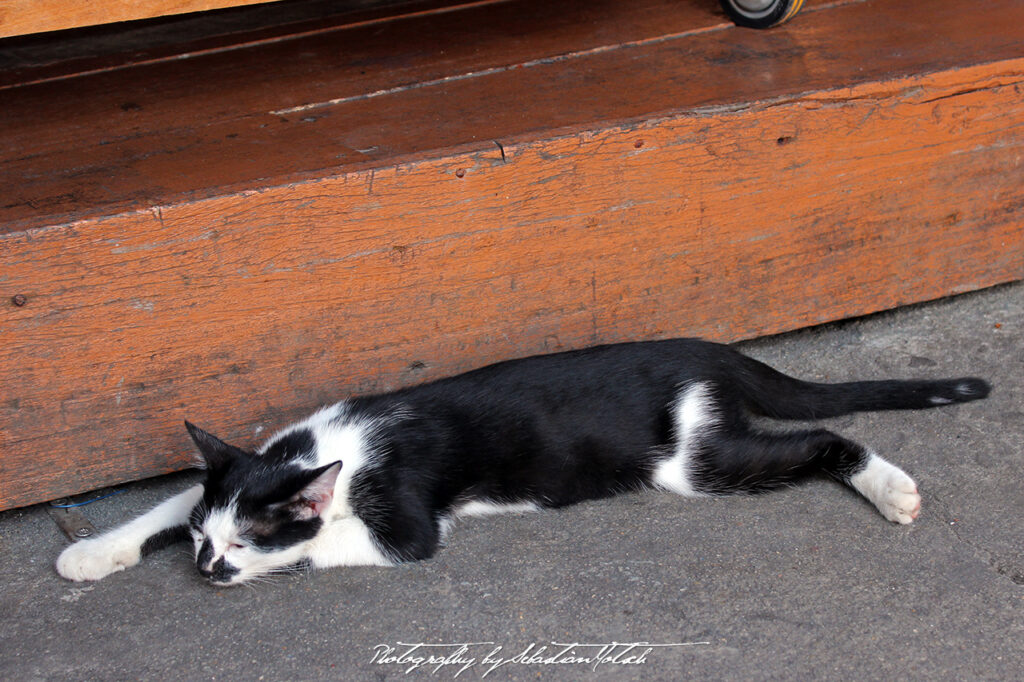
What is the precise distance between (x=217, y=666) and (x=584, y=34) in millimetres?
Result: 2085

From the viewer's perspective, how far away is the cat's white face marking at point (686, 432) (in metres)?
2.39

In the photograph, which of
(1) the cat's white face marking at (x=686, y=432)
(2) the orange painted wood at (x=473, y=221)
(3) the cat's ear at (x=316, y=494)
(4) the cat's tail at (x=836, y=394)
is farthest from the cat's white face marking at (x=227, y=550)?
(4) the cat's tail at (x=836, y=394)

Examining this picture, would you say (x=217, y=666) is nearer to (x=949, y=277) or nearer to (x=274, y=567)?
(x=274, y=567)

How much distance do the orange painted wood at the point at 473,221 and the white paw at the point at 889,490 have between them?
25.3 inches

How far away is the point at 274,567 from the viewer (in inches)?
85.2

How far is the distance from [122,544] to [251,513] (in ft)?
1.17

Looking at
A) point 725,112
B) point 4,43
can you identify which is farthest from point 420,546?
point 4,43

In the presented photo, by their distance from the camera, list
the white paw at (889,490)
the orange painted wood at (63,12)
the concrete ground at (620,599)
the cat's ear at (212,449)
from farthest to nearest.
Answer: the white paw at (889,490), the cat's ear at (212,449), the orange painted wood at (63,12), the concrete ground at (620,599)

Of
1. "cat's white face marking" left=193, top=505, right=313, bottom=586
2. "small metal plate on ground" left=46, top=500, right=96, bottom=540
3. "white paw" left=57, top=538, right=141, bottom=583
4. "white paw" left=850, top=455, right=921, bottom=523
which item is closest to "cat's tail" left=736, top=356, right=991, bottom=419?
"white paw" left=850, top=455, right=921, bottom=523

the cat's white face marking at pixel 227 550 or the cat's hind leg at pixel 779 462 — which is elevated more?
the cat's white face marking at pixel 227 550

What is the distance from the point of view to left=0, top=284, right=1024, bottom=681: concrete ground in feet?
6.31

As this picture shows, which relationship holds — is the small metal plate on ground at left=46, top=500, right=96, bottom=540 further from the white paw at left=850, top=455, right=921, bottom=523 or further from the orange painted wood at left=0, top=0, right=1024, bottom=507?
the white paw at left=850, top=455, right=921, bottom=523

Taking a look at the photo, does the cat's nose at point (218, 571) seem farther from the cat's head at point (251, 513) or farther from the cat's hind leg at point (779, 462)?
the cat's hind leg at point (779, 462)

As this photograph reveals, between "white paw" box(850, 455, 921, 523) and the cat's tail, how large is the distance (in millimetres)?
243
